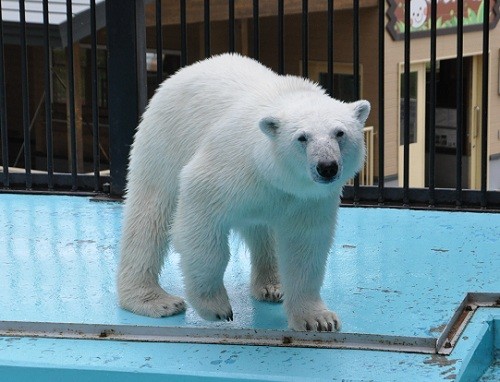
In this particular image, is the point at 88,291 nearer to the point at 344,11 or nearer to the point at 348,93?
the point at 348,93

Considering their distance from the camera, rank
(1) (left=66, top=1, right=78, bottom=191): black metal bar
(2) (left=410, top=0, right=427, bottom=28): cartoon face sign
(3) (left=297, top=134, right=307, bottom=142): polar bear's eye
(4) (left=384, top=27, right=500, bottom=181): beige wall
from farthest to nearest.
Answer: (4) (left=384, top=27, right=500, bottom=181): beige wall < (2) (left=410, top=0, right=427, bottom=28): cartoon face sign < (1) (left=66, top=1, right=78, bottom=191): black metal bar < (3) (left=297, top=134, right=307, bottom=142): polar bear's eye

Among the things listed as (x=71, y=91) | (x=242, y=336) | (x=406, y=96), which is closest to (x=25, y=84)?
(x=71, y=91)

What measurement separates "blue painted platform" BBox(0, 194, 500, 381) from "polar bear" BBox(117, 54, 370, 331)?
13 cm

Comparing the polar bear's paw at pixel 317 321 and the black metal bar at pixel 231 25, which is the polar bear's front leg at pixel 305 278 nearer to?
the polar bear's paw at pixel 317 321

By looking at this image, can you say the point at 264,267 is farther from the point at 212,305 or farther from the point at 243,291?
the point at 212,305

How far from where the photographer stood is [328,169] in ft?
8.13

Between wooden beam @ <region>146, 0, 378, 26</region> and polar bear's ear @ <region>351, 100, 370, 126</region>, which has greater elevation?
wooden beam @ <region>146, 0, 378, 26</region>

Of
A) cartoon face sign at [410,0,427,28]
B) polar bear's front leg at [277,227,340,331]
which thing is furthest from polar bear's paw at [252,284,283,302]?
cartoon face sign at [410,0,427,28]

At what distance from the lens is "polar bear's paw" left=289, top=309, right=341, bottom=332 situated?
2.90 metres

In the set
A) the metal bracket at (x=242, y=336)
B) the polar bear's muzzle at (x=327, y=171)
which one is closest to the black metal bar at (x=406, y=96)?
the metal bracket at (x=242, y=336)

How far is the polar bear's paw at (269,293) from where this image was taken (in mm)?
3223

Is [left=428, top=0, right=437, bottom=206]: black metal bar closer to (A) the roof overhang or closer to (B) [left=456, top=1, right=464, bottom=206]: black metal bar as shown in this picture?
(B) [left=456, top=1, right=464, bottom=206]: black metal bar

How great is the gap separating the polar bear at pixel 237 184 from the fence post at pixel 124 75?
1.21m

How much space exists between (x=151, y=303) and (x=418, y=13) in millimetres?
9896
